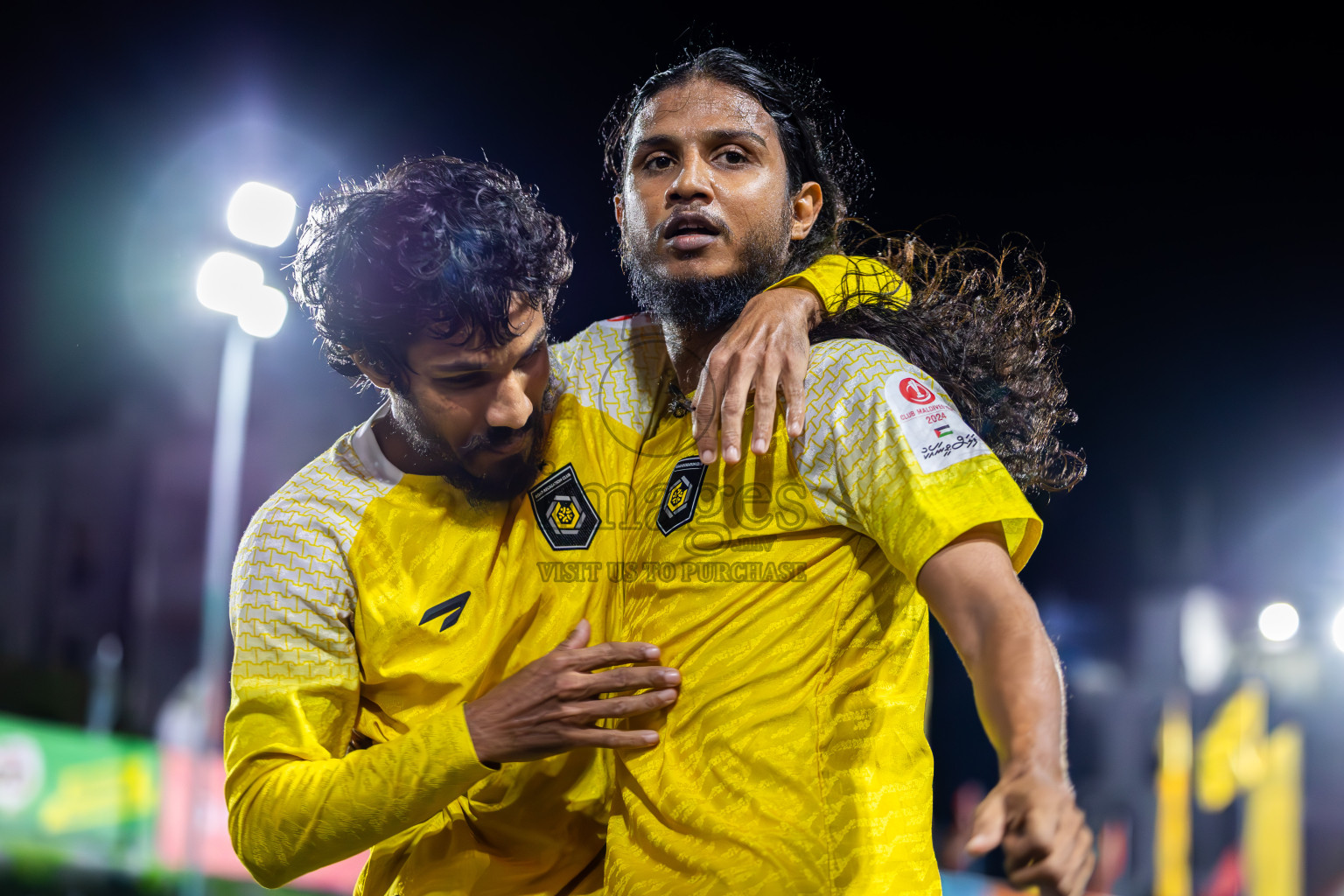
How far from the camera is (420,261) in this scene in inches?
81.8

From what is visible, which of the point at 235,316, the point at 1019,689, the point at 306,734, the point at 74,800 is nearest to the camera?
the point at 1019,689

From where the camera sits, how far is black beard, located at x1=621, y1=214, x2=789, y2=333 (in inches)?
78.2

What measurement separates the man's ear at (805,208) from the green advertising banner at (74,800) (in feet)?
37.3

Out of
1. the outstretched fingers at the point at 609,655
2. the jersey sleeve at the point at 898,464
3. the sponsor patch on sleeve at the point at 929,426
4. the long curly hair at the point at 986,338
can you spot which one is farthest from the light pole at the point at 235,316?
the sponsor patch on sleeve at the point at 929,426

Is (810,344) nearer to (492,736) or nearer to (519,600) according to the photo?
(519,600)

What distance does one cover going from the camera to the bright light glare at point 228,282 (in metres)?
7.59

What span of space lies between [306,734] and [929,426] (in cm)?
127

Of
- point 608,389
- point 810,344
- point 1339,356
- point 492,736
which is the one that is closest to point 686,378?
point 608,389

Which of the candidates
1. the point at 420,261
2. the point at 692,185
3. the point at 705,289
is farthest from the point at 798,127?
the point at 420,261

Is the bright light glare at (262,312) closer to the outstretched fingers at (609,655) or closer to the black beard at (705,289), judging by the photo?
the black beard at (705,289)

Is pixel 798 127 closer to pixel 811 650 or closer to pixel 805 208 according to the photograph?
pixel 805 208

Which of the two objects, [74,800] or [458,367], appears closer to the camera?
[458,367]

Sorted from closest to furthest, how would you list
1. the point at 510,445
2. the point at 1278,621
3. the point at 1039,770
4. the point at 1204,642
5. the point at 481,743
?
the point at 1039,770 < the point at 481,743 < the point at 510,445 < the point at 1278,621 < the point at 1204,642

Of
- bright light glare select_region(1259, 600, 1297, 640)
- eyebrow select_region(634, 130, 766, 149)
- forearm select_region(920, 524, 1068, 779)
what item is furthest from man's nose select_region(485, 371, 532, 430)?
bright light glare select_region(1259, 600, 1297, 640)
